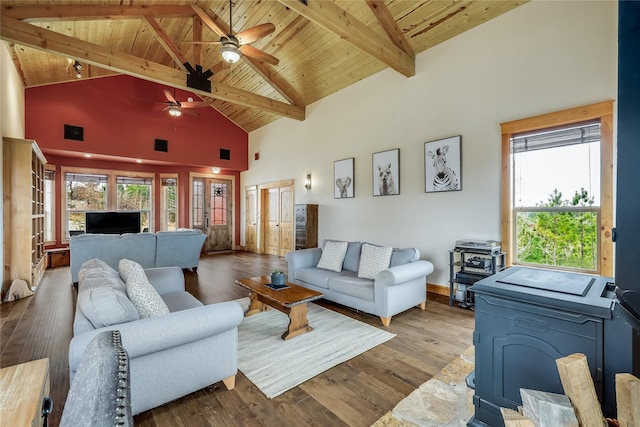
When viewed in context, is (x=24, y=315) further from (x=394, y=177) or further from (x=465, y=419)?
(x=394, y=177)

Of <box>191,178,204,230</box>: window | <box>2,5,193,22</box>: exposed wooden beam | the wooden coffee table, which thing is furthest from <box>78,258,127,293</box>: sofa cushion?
<box>191,178,204,230</box>: window

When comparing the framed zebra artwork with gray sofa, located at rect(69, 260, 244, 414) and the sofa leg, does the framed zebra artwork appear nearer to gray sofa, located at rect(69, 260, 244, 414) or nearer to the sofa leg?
gray sofa, located at rect(69, 260, 244, 414)

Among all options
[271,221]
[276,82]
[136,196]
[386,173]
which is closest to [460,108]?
[386,173]

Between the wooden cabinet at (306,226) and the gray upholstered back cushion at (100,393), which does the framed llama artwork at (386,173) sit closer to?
the wooden cabinet at (306,226)

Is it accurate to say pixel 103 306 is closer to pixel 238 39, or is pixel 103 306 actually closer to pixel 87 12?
pixel 238 39

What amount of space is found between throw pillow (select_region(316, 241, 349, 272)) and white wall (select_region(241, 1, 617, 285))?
54.1 inches

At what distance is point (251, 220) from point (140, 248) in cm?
410

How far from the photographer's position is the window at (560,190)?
3.03 metres

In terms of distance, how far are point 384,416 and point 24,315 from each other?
434 centimetres

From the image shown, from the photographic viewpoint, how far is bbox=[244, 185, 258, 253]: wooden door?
8.81m

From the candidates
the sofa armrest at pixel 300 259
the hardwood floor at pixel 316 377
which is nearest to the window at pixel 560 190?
the hardwood floor at pixel 316 377

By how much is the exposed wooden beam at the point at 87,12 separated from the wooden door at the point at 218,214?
487 cm

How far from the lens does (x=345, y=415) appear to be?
1793 mm

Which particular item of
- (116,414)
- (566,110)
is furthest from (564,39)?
(116,414)
